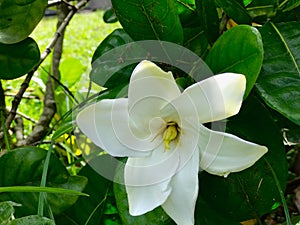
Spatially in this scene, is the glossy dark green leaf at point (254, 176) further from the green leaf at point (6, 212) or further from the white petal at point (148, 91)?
the green leaf at point (6, 212)

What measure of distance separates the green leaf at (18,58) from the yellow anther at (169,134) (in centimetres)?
27

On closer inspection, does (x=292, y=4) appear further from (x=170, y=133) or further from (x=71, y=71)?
(x=71, y=71)

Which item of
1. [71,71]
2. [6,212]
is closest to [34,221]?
[6,212]

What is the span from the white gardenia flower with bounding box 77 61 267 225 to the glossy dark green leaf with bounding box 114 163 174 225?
0.06 meters

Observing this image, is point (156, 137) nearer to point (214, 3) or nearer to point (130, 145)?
point (130, 145)

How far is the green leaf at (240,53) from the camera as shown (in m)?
0.50

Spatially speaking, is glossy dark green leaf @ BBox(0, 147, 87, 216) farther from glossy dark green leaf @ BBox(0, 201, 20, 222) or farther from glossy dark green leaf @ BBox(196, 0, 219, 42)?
glossy dark green leaf @ BBox(196, 0, 219, 42)

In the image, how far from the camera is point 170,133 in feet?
1.76

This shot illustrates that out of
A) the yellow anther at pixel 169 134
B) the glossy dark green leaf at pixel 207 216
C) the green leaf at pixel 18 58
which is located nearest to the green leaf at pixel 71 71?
the green leaf at pixel 18 58

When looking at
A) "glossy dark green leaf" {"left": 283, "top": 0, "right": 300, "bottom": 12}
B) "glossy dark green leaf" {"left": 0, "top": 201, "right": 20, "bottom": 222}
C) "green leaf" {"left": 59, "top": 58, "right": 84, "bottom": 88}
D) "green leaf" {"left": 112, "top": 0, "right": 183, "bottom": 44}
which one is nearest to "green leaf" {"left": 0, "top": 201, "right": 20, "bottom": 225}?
"glossy dark green leaf" {"left": 0, "top": 201, "right": 20, "bottom": 222}

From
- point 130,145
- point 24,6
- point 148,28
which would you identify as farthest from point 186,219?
point 24,6

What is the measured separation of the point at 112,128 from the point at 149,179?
0.20 feet

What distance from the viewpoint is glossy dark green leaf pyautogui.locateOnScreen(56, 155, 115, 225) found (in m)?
0.71

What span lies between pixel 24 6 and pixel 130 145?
10.7 inches
